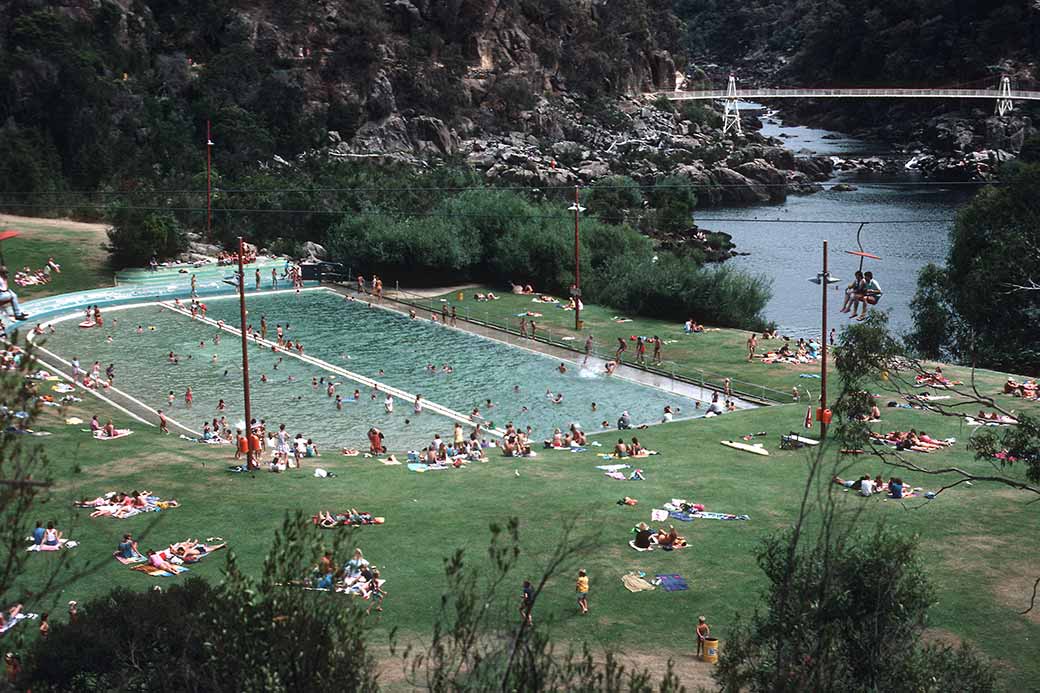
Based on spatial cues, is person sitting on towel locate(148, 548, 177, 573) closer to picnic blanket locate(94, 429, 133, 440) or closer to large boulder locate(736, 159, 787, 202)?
picnic blanket locate(94, 429, 133, 440)

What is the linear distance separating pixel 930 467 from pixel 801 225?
64.9 meters

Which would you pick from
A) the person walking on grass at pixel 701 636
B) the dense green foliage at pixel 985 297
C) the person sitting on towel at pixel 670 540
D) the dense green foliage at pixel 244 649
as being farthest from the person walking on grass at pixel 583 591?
the dense green foliage at pixel 985 297

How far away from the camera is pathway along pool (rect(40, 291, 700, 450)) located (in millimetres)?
39969

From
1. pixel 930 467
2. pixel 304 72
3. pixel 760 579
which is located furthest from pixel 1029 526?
pixel 304 72

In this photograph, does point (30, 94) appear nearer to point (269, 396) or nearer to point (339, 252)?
point (339, 252)

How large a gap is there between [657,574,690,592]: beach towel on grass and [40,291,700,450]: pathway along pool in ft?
46.2

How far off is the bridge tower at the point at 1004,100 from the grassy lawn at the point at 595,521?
95.2m

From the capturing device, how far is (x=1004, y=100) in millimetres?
122312

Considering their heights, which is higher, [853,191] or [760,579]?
[853,191]

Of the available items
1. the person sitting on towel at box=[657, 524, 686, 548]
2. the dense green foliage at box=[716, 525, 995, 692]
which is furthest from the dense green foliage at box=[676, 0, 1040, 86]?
the dense green foliage at box=[716, 525, 995, 692]

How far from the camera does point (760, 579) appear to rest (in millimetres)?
23969

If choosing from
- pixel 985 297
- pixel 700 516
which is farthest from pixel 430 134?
pixel 700 516

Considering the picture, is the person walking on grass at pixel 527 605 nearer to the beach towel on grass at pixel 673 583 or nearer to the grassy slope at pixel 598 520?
the grassy slope at pixel 598 520

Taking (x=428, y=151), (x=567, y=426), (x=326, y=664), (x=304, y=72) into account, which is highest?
(x=304, y=72)
